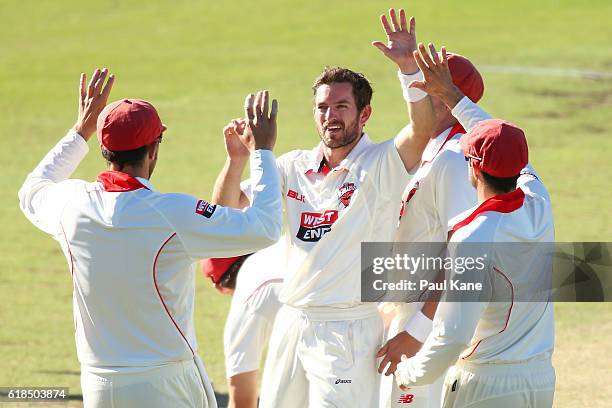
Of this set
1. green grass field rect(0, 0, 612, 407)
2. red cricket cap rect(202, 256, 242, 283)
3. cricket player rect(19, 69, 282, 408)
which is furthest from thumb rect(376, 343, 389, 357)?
green grass field rect(0, 0, 612, 407)

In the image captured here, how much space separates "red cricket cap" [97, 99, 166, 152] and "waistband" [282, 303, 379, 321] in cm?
139

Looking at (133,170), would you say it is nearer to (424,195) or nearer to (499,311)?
(424,195)

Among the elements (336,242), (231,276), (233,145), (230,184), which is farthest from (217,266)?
(336,242)

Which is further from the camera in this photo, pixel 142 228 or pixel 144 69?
pixel 144 69

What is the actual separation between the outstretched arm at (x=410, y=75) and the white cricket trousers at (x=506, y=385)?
1.28 metres

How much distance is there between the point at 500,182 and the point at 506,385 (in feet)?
2.79

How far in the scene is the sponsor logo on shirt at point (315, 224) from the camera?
18.7 feet

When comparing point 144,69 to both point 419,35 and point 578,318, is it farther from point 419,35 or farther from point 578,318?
point 578,318

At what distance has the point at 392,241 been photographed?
582 centimetres

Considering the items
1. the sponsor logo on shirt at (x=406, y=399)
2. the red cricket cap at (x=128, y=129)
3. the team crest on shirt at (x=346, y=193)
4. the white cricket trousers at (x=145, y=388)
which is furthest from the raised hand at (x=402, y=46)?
the white cricket trousers at (x=145, y=388)

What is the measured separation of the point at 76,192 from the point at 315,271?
4.40 ft

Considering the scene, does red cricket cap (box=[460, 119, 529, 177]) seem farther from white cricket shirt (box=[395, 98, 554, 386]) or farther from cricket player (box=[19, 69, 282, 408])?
cricket player (box=[19, 69, 282, 408])

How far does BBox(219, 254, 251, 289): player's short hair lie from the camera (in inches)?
291

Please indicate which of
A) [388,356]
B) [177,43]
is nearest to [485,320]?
[388,356]
